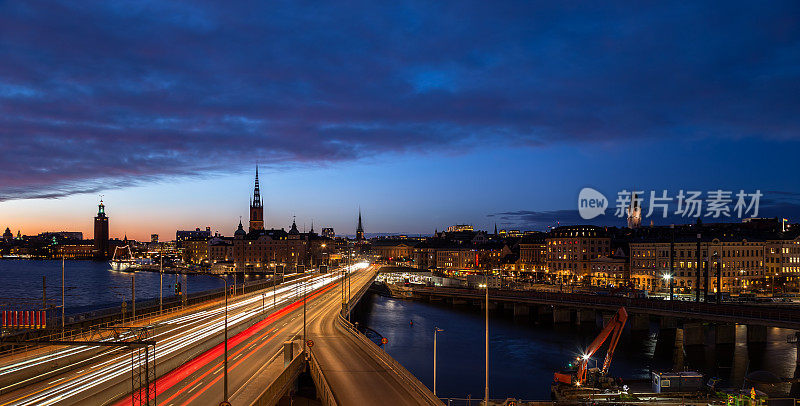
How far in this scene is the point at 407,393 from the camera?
3069 centimetres

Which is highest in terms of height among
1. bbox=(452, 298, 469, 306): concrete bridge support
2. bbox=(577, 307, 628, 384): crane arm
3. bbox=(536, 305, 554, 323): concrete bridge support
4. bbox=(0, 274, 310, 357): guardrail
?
bbox=(0, 274, 310, 357): guardrail

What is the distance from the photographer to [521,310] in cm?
10300

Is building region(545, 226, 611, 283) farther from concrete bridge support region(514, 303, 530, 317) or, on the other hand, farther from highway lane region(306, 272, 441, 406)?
highway lane region(306, 272, 441, 406)

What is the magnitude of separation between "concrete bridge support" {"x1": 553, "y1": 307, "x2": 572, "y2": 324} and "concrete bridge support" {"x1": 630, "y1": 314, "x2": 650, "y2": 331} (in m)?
13.3

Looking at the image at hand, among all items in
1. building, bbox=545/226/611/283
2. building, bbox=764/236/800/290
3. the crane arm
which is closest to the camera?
the crane arm

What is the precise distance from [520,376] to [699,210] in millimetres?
59014

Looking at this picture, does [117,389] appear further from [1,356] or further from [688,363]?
[688,363]

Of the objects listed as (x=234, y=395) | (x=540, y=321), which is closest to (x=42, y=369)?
(x=234, y=395)

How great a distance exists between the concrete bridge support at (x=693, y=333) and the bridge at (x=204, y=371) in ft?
143

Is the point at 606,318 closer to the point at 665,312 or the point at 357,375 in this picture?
the point at 665,312

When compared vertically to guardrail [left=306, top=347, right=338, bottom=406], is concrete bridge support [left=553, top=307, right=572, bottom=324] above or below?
below

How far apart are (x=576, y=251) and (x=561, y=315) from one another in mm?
58470

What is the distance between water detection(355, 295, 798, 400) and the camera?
178 feet

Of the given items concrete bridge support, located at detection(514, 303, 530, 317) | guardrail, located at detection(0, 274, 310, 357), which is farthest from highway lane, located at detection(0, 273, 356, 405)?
concrete bridge support, located at detection(514, 303, 530, 317)
